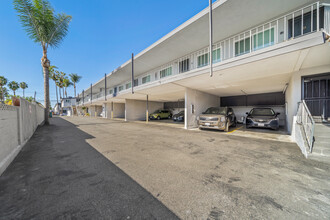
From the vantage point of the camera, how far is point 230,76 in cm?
654

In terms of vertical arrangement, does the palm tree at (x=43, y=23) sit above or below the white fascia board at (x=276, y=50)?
above

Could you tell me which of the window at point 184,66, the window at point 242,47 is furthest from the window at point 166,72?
the window at point 242,47

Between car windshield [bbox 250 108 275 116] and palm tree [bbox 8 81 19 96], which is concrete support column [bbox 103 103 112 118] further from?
palm tree [bbox 8 81 19 96]

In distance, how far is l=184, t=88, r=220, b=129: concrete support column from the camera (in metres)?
9.06

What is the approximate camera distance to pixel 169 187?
217 cm

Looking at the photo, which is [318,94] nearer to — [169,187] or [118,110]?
[169,187]

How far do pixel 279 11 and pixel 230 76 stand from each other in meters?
3.61

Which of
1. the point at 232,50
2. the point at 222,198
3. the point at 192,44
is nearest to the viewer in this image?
the point at 222,198

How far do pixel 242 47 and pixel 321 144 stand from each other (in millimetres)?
6190

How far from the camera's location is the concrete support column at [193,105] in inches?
357

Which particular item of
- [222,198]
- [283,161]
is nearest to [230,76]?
[283,161]

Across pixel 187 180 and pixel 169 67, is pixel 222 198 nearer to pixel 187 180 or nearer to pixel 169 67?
pixel 187 180

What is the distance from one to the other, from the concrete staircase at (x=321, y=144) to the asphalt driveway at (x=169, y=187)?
293 mm

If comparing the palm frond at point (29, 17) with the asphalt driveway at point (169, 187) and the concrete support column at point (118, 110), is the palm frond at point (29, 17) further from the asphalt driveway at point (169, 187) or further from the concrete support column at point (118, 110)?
the concrete support column at point (118, 110)
